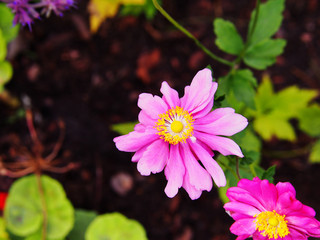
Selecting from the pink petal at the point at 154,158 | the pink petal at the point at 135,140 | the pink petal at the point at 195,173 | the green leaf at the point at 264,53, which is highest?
the green leaf at the point at 264,53

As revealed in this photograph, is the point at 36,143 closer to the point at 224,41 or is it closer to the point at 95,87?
the point at 95,87

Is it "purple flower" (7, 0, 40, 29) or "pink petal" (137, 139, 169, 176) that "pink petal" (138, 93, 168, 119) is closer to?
"pink petal" (137, 139, 169, 176)

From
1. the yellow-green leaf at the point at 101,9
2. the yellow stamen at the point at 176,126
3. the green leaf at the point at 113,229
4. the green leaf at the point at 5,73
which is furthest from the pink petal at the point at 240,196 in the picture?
the yellow-green leaf at the point at 101,9

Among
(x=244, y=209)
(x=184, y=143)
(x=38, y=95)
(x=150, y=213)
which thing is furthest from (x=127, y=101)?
(x=244, y=209)

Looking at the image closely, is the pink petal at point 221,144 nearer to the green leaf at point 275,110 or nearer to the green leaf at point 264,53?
the green leaf at point 264,53

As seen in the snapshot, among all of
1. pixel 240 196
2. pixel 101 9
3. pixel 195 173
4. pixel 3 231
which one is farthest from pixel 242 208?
pixel 101 9
